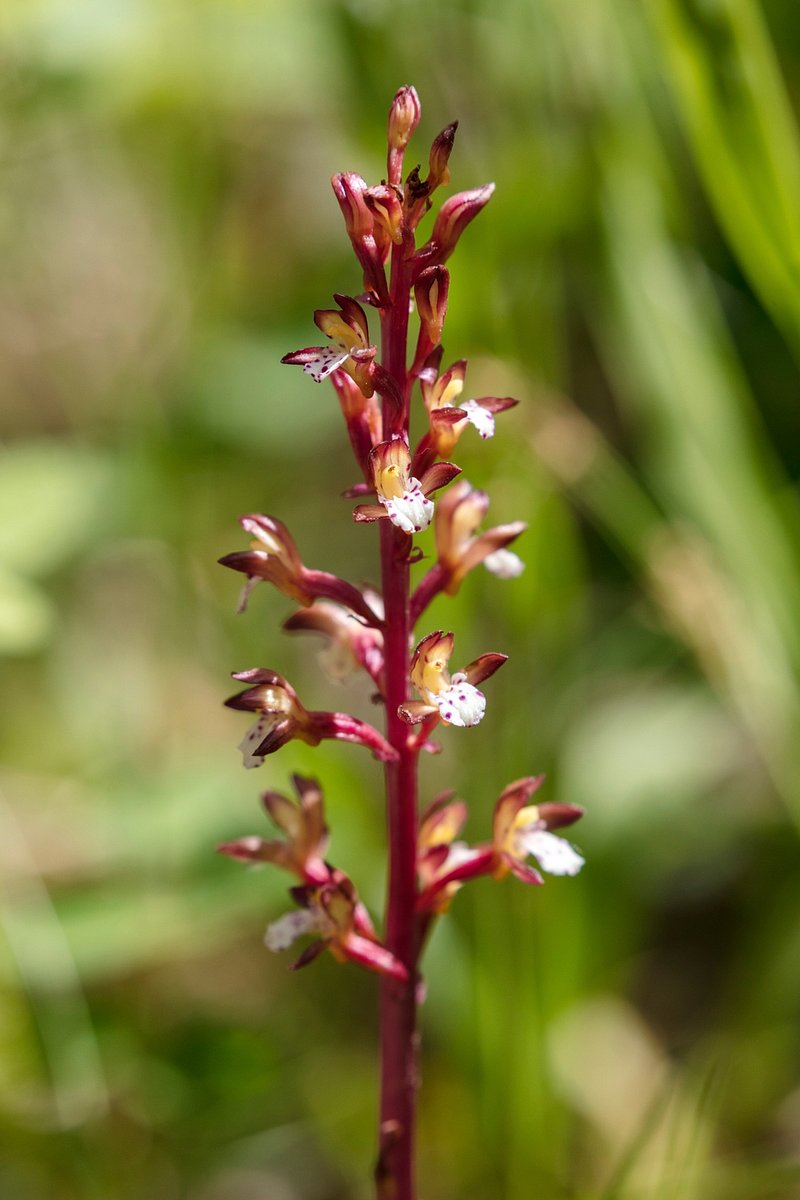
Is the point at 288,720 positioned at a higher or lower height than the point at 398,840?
higher

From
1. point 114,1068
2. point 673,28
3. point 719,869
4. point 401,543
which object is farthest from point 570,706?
point 401,543

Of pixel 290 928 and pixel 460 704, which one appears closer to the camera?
pixel 460 704

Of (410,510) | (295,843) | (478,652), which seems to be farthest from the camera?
(478,652)

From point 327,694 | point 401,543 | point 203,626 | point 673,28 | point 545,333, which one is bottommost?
point 327,694

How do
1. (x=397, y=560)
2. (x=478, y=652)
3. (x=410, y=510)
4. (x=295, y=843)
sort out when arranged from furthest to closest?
1. (x=478, y=652)
2. (x=295, y=843)
3. (x=397, y=560)
4. (x=410, y=510)

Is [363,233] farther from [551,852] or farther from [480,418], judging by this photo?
[551,852]

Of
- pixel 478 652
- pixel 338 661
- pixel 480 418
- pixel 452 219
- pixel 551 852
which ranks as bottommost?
pixel 478 652

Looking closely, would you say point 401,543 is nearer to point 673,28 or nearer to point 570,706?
point 673,28

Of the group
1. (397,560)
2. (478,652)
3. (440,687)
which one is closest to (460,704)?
(440,687)
